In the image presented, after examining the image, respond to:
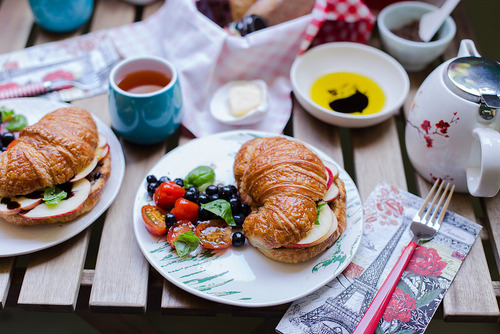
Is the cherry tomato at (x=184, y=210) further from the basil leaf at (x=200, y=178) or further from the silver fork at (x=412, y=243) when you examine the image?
the silver fork at (x=412, y=243)

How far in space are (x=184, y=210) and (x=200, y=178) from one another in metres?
0.14

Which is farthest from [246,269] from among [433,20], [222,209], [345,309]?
[433,20]

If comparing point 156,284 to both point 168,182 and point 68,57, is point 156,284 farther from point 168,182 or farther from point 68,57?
point 68,57

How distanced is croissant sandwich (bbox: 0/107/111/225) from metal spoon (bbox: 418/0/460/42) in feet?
4.58

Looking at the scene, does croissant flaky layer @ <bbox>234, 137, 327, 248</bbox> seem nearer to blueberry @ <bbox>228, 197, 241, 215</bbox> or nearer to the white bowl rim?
blueberry @ <bbox>228, 197, 241, 215</bbox>

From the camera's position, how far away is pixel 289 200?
133cm

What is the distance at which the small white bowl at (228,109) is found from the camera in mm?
1779

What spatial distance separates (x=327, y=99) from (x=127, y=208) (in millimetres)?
870

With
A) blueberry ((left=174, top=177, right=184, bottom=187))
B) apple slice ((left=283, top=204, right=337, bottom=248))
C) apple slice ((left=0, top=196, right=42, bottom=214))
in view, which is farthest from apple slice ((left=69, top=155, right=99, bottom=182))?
apple slice ((left=283, top=204, right=337, bottom=248))

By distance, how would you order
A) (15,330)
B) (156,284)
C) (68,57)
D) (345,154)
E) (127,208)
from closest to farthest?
(156,284) → (127,208) → (68,57) → (15,330) → (345,154)

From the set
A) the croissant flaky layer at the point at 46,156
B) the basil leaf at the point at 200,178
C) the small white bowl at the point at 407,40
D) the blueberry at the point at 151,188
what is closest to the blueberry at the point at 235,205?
the basil leaf at the point at 200,178

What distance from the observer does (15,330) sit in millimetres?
2367

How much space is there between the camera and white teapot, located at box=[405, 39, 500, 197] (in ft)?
4.47

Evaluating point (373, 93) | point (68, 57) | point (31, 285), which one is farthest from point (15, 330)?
point (373, 93)
